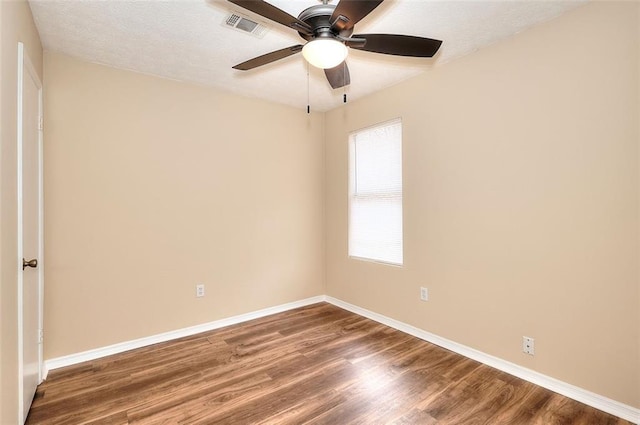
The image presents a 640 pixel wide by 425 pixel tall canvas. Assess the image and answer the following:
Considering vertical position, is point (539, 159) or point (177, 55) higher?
point (177, 55)

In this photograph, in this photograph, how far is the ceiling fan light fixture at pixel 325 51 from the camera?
157 cm

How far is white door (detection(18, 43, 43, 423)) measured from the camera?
1.73 metres

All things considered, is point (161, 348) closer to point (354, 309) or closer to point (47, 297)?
point (47, 297)

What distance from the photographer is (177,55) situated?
2.58m

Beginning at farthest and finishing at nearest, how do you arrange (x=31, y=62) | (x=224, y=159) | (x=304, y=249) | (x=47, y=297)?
(x=304, y=249) → (x=224, y=159) → (x=47, y=297) → (x=31, y=62)

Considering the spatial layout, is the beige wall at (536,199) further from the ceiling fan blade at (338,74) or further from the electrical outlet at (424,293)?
the ceiling fan blade at (338,74)

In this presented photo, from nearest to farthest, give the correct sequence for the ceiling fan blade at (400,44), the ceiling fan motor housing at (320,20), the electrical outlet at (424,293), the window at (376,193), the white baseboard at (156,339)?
the ceiling fan motor housing at (320,20), the ceiling fan blade at (400,44), the white baseboard at (156,339), the electrical outlet at (424,293), the window at (376,193)

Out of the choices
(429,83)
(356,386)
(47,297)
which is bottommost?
(356,386)

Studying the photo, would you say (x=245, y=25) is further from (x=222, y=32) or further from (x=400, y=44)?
(x=400, y=44)

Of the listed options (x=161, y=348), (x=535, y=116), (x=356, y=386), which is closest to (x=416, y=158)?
(x=535, y=116)

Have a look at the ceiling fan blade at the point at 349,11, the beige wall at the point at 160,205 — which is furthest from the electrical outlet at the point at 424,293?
the ceiling fan blade at the point at 349,11

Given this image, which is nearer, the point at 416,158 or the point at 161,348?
the point at 161,348

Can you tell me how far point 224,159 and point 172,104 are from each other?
0.72m

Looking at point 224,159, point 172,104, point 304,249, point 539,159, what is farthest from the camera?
point 304,249
